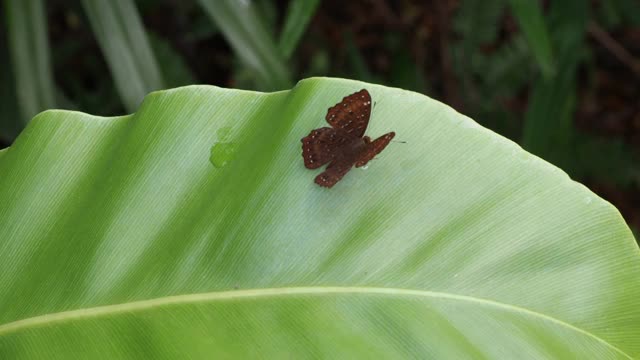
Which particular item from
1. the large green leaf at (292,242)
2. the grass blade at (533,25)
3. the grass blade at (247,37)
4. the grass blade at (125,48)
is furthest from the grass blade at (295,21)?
the large green leaf at (292,242)

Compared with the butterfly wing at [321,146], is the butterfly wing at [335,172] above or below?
below

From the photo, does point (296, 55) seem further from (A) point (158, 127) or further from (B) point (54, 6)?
(A) point (158, 127)

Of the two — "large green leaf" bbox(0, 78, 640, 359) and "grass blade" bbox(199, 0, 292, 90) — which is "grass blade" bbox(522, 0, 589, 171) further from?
"large green leaf" bbox(0, 78, 640, 359)

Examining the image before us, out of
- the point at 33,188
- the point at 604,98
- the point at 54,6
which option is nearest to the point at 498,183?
the point at 33,188

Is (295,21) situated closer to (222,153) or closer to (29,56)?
(29,56)

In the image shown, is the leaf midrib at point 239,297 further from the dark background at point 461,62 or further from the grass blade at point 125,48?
the dark background at point 461,62

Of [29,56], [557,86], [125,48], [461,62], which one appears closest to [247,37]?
[125,48]
